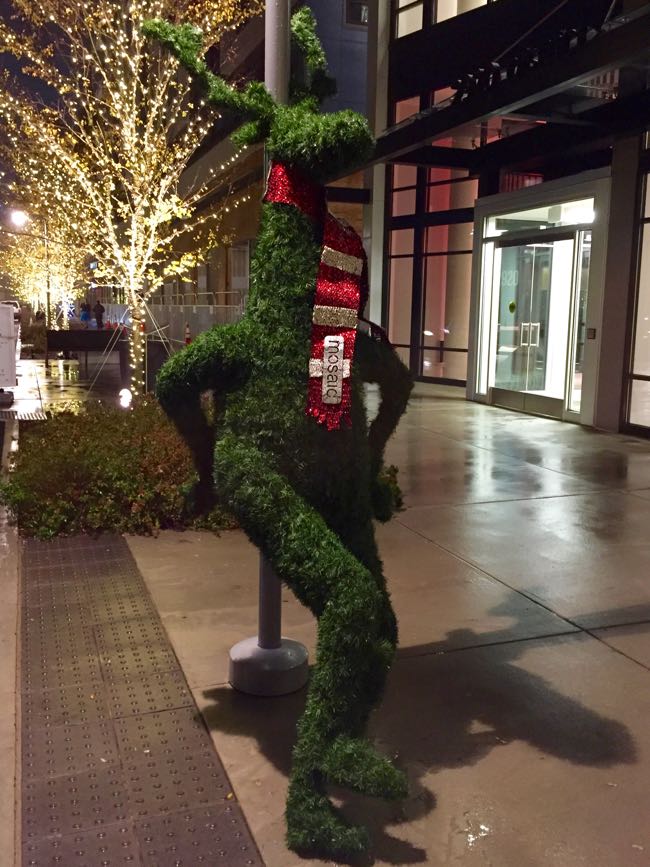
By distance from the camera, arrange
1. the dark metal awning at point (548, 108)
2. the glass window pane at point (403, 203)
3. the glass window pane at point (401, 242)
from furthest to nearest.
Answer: the glass window pane at point (401, 242)
the glass window pane at point (403, 203)
the dark metal awning at point (548, 108)

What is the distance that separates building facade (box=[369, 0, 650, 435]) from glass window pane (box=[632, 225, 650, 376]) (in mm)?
23

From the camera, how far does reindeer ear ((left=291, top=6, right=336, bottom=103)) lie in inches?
136

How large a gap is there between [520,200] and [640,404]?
13.7 feet

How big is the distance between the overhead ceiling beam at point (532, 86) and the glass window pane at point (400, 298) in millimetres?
6415

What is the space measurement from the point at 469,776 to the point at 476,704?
0.60 meters

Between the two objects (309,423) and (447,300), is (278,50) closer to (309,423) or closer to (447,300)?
(309,423)

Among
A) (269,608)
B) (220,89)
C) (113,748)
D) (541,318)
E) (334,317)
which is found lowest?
(113,748)

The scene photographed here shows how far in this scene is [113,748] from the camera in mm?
3451

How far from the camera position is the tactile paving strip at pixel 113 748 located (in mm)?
2844

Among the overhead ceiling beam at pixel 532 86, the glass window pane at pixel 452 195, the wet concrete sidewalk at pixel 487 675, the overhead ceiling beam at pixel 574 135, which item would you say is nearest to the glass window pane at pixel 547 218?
the overhead ceiling beam at pixel 574 135

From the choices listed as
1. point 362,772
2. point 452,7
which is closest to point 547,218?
point 452,7

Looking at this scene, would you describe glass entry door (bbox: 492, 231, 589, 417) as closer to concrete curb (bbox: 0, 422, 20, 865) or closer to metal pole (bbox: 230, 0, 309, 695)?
concrete curb (bbox: 0, 422, 20, 865)

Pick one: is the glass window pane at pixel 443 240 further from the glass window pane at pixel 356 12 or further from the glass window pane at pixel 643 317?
the glass window pane at pixel 356 12

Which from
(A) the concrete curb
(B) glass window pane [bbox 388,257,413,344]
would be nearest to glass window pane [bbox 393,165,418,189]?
(B) glass window pane [bbox 388,257,413,344]
